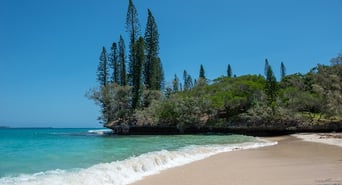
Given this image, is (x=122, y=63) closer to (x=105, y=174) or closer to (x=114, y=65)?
(x=114, y=65)

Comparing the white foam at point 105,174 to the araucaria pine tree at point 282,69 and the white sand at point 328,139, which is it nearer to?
the white sand at point 328,139

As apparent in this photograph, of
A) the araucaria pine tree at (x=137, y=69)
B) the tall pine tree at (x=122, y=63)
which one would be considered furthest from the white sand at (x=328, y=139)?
the tall pine tree at (x=122, y=63)

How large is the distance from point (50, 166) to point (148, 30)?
130 ft

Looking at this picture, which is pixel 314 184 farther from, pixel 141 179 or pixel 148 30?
pixel 148 30

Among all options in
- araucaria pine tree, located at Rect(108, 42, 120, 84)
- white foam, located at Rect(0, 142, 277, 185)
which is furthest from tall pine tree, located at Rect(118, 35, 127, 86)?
white foam, located at Rect(0, 142, 277, 185)

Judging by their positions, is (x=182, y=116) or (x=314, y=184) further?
(x=182, y=116)

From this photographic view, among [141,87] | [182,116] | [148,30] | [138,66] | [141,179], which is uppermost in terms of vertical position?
[148,30]

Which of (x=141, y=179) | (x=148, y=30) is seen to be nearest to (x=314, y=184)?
(x=141, y=179)

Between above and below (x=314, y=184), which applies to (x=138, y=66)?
above

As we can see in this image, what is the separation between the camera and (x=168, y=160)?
1080cm

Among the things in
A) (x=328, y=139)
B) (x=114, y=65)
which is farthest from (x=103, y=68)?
(x=328, y=139)

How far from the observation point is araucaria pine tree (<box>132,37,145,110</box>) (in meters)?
43.6

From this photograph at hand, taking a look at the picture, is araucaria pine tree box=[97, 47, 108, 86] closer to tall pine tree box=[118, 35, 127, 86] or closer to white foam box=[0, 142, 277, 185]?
tall pine tree box=[118, 35, 127, 86]

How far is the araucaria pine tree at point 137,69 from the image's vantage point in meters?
43.6
